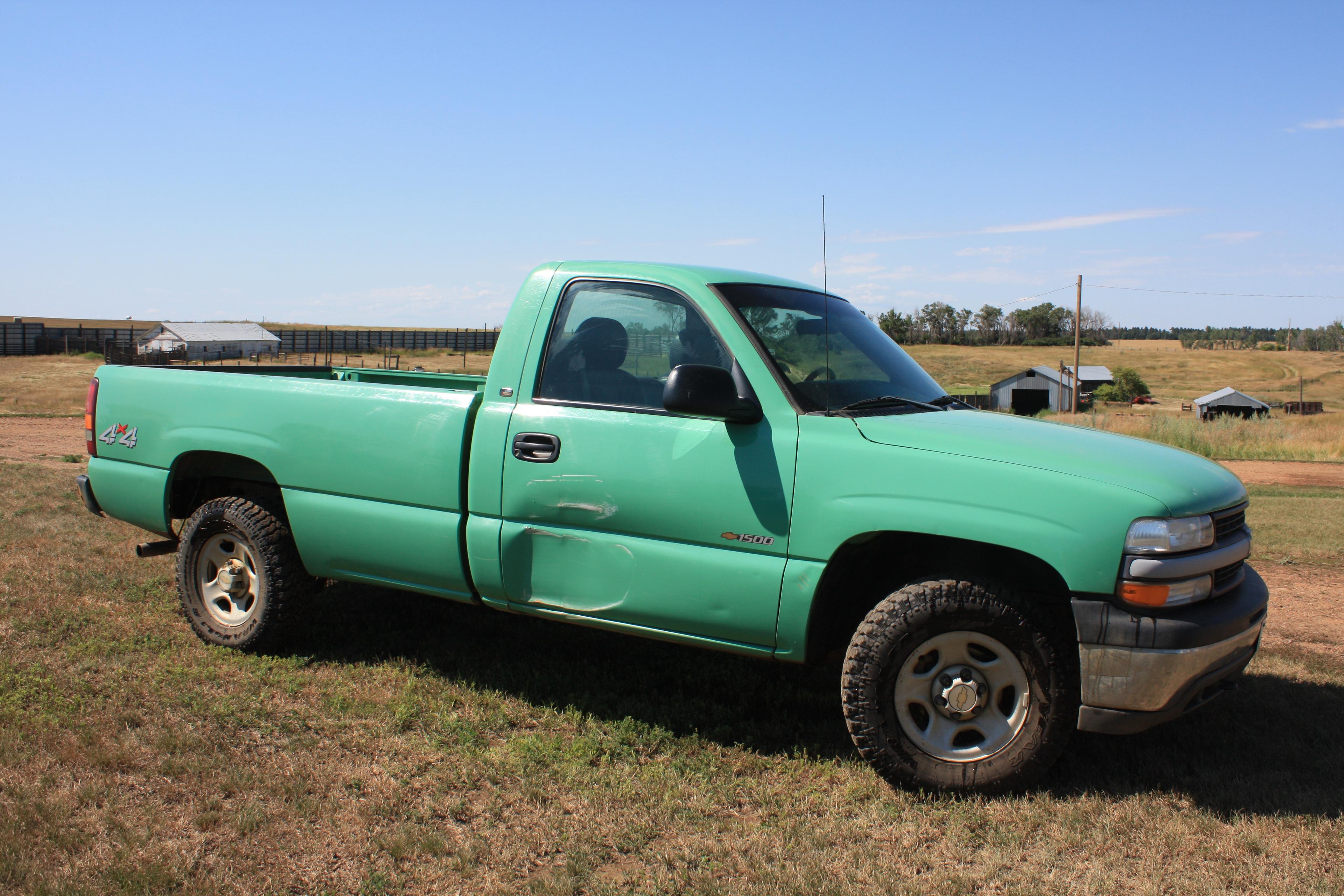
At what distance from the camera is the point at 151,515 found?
5.12 meters

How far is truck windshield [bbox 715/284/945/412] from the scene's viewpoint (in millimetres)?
3820

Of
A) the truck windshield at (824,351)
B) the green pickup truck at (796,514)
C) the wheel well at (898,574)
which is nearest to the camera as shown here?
the green pickup truck at (796,514)

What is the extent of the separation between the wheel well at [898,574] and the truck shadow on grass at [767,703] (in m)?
0.60

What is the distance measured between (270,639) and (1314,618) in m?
6.59

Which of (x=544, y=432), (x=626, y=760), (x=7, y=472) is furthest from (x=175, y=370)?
(x=7, y=472)

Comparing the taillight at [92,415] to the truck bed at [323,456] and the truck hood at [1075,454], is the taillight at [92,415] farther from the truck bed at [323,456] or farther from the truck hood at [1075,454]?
the truck hood at [1075,454]

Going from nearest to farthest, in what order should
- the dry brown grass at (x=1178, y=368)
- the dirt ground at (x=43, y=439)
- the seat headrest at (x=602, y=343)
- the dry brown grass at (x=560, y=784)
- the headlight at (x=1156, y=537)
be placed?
the dry brown grass at (x=560, y=784), the headlight at (x=1156, y=537), the seat headrest at (x=602, y=343), the dirt ground at (x=43, y=439), the dry brown grass at (x=1178, y=368)

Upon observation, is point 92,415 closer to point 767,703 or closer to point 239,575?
point 239,575

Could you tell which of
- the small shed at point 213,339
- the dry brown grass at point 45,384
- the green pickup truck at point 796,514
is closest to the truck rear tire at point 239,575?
the green pickup truck at point 796,514

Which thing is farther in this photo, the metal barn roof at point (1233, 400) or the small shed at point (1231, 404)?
the metal barn roof at point (1233, 400)

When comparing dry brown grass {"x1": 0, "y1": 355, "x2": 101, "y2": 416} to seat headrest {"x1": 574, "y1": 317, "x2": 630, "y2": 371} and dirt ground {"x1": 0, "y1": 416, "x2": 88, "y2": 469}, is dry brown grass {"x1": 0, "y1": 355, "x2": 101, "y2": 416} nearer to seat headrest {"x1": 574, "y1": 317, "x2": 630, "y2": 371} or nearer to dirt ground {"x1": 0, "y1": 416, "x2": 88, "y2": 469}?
dirt ground {"x1": 0, "y1": 416, "x2": 88, "y2": 469}

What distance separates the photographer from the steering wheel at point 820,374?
12.6 feet

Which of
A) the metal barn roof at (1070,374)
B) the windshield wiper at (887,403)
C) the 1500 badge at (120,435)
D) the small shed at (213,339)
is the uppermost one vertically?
the small shed at (213,339)

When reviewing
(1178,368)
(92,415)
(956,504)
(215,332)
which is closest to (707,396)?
(956,504)
